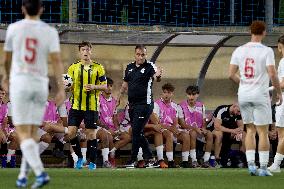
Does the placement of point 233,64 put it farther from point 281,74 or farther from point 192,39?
point 192,39

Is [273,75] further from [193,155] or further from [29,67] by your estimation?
[193,155]

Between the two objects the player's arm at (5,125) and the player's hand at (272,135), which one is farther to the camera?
the player's hand at (272,135)

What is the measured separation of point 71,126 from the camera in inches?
760

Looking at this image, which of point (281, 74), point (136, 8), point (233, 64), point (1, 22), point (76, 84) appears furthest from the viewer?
point (136, 8)

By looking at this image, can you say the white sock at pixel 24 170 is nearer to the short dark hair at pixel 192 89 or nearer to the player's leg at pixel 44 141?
the player's leg at pixel 44 141

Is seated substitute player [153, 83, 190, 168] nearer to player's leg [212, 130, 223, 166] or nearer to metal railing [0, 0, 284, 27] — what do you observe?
player's leg [212, 130, 223, 166]

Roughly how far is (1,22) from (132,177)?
12.2m

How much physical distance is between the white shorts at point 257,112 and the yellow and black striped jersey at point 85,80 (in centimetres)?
444

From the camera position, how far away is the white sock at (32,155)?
11.0 m

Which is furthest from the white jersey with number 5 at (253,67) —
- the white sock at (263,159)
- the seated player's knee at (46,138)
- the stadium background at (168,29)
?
the stadium background at (168,29)

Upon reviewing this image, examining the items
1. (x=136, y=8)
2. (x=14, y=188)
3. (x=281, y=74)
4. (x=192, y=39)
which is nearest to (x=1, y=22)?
(x=136, y=8)

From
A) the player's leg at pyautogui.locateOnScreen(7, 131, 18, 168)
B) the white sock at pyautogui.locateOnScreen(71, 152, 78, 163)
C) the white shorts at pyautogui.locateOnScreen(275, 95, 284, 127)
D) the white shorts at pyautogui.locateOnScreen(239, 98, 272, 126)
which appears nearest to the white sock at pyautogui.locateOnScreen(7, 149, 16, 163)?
the player's leg at pyautogui.locateOnScreen(7, 131, 18, 168)

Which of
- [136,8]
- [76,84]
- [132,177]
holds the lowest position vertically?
[132,177]

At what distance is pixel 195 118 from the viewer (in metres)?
22.2
